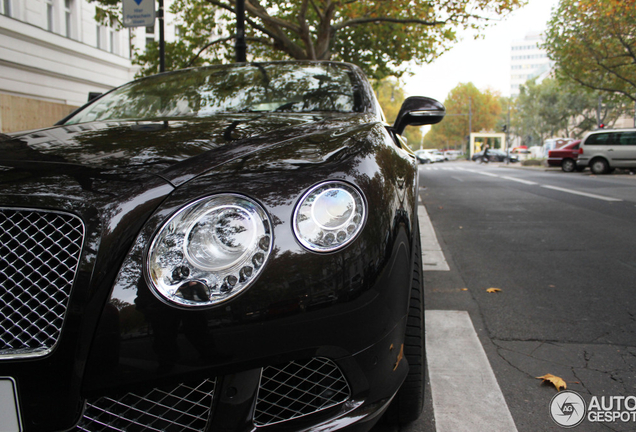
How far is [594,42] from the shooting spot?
26.8m

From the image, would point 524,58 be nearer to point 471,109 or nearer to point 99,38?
point 471,109

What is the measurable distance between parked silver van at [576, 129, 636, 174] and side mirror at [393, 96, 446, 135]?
22.5 metres

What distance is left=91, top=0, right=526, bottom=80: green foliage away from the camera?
13867 millimetres

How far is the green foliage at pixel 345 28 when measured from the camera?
546 inches

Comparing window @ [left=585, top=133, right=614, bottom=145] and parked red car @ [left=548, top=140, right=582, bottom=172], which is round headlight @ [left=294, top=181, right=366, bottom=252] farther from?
parked red car @ [left=548, top=140, right=582, bottom=172]

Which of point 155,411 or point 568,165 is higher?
point 568,165

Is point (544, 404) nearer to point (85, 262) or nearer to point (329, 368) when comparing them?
point (329, 368)

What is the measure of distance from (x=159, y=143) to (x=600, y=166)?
80.2 feet

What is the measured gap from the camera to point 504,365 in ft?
8.04

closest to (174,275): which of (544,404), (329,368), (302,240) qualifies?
(302,240)

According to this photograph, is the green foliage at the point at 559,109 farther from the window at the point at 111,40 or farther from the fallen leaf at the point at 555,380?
the fallen leaf at the point at 555,380

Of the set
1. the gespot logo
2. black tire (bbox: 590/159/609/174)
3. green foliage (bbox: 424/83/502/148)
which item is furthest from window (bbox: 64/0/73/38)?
green foliage (bbox: 424/83/502/148)

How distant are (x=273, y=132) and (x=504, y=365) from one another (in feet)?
5.11

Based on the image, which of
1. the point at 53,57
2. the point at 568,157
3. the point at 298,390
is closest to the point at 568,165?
the point at 568,157
